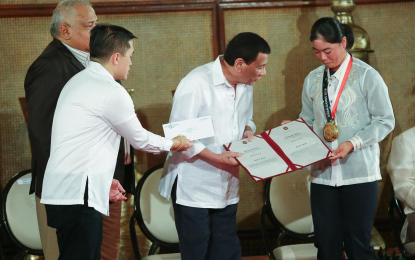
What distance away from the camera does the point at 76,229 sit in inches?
77.5

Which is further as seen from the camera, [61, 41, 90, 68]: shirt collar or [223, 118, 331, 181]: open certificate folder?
[61, 41, 90, 68]: shirt collar

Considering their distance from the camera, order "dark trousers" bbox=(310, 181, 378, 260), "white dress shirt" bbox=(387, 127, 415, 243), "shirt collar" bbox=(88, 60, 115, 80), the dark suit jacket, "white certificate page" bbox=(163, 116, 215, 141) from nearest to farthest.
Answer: "shirt collar" bbox=(88, 60, 115, 80) < "white certificate page" bbox=(163, 116, 215, 141) < the dark suit jacket < "dark trousers" bbox=(310, 181, 378, 260) < "white dress shirt" bbox=(387, 127, 415, 243)

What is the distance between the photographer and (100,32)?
212 cm

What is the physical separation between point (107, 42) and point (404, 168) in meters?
2.14

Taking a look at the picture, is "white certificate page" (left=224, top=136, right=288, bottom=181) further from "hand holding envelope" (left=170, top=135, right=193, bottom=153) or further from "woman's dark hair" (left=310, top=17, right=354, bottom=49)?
"woman's dark hair" (left=310, top=17, right=354, bottom=49)

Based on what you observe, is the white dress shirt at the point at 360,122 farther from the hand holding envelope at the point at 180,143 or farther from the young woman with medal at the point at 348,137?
the hand holding envelope at the point at 180,143

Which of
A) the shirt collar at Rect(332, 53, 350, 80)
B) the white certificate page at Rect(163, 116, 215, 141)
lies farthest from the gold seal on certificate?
the white certificate page at Rect(163, 116, 215, 141)

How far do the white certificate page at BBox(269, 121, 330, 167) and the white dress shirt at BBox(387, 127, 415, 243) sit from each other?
0.94 metres

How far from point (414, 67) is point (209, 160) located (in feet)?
7.75

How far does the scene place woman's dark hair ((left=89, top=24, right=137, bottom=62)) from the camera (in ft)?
6.94

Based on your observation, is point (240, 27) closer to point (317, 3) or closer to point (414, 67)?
point (317, 3)

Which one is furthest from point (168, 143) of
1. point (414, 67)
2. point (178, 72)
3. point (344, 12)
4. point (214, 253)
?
point (414, 67)

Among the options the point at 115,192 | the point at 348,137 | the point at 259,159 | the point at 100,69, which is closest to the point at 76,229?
the point at 115,192

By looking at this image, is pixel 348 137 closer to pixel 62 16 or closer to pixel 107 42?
pixel 107 42
